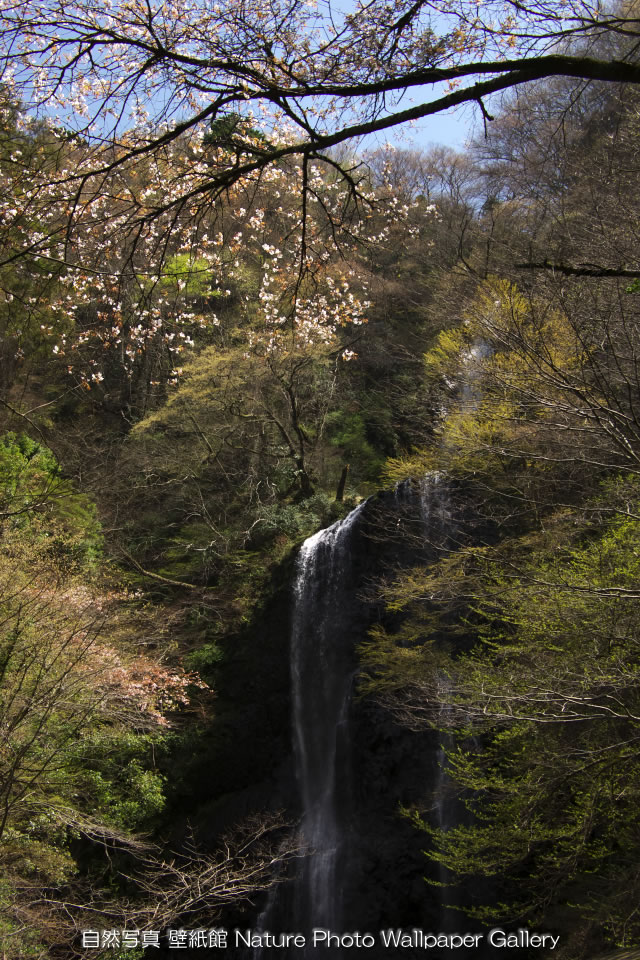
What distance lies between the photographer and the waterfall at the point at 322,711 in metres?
9.73

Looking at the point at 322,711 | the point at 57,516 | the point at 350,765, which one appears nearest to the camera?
the point at 350,765

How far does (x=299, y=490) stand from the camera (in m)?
15.2

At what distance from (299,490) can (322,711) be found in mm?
5493

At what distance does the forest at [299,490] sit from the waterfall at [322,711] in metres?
0.31

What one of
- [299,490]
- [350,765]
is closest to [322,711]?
[350,765]

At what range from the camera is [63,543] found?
37.9 ft

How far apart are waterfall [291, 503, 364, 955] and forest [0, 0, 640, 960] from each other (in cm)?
31

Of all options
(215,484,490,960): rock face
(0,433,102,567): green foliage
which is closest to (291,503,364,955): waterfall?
(215,484,490,960): rock face

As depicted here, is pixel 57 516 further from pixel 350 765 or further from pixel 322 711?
pixel 350 765

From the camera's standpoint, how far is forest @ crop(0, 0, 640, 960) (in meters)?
2.60

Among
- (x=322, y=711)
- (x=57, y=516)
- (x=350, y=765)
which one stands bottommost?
(x=350, y=765)

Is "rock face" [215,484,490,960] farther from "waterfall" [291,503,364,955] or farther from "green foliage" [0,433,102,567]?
"green foliage" [0,433,102,567]

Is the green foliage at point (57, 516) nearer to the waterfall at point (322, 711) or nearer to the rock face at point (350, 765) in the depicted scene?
the rock face at point (350, 765)

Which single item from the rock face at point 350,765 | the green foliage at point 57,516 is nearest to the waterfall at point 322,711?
the rock face at point 350,765
